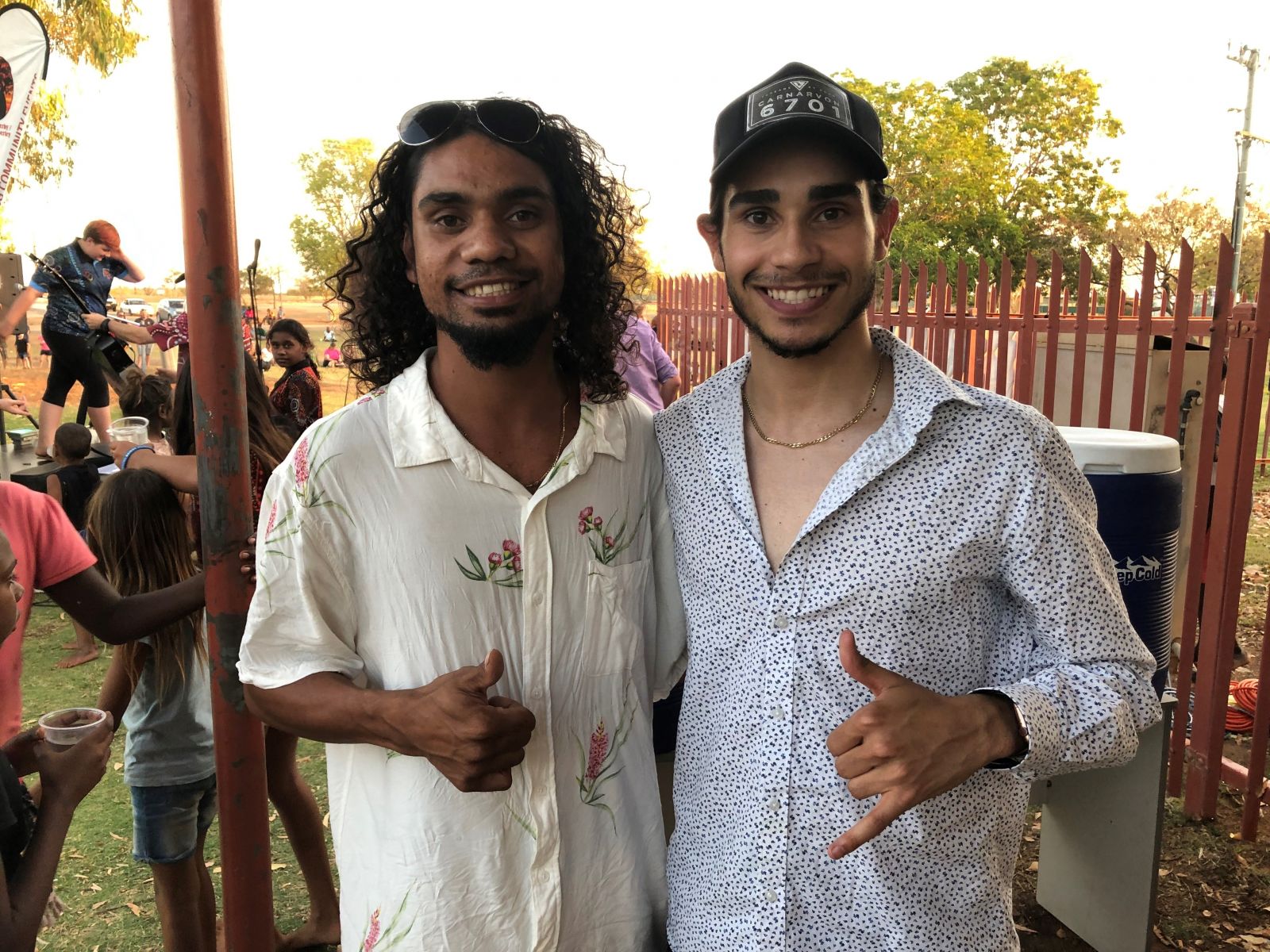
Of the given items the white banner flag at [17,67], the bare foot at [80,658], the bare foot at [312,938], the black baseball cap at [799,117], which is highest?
the white banner flag at [17,67]

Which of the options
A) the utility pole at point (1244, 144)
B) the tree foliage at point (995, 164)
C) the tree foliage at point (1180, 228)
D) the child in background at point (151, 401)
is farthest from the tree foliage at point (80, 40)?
the tree foliage at point (1180, 228)

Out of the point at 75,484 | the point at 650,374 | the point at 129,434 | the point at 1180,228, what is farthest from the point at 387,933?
the point at 1180,228

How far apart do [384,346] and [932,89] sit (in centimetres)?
2402

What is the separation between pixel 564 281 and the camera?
2029mm

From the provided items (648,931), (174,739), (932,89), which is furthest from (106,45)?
(932,89)

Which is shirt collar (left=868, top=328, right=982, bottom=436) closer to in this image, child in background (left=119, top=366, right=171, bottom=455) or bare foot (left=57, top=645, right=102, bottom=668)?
child in background (left=119, top=366, right=171, bottom=455)

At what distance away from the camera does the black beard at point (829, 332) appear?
1713 mm

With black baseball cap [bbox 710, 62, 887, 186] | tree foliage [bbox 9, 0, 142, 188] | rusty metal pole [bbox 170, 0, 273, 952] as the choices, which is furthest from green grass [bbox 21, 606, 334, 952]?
tree foliage [bbox 9, 0, 142, 188]

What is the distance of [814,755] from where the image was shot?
5.10ft

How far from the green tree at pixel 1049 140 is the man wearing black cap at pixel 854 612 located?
84.0 ft

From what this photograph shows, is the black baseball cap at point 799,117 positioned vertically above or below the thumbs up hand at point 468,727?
above

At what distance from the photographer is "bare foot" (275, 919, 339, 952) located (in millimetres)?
3291

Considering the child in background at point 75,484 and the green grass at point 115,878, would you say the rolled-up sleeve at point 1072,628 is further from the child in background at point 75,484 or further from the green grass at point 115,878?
the child in background at point 75,484

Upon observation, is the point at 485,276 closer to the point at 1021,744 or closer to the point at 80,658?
the point at 1021,744
